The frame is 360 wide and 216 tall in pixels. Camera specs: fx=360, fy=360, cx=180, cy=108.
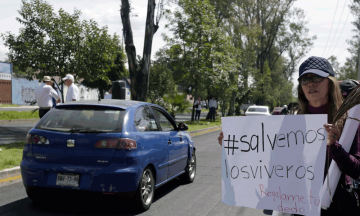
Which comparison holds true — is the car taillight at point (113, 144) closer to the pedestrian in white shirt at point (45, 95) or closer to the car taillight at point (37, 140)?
the car taillight at point (37, 140)

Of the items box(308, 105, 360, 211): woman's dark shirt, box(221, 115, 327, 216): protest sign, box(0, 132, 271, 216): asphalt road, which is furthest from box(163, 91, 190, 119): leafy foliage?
box(308, 105, 360, 211): woman's dark shirt

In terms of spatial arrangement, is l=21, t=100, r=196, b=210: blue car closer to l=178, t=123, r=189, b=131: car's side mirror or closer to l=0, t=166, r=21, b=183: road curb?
l=178, t=123, r=189, b=131: car's side mirror

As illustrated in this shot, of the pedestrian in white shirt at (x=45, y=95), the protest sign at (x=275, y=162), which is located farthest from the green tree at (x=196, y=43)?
the protest sign at (x=275, y=162)

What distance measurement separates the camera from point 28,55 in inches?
542

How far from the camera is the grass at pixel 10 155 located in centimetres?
732

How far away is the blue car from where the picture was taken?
4664 millimetres

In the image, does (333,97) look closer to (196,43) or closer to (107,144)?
→ (107,144)

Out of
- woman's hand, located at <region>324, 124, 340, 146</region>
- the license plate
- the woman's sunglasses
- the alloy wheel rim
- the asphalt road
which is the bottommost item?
the asphalt road

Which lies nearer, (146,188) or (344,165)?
(344,165)

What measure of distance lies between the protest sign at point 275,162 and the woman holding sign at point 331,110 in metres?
0.09

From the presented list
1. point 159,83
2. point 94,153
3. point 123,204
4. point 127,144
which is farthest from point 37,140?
point 159,83

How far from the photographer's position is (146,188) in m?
5.13

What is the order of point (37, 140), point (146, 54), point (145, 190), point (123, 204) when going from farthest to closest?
point (146, 54)
point (123, 204)
point (145, 190)
point (37, 140)

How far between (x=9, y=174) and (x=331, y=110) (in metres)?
6.25
